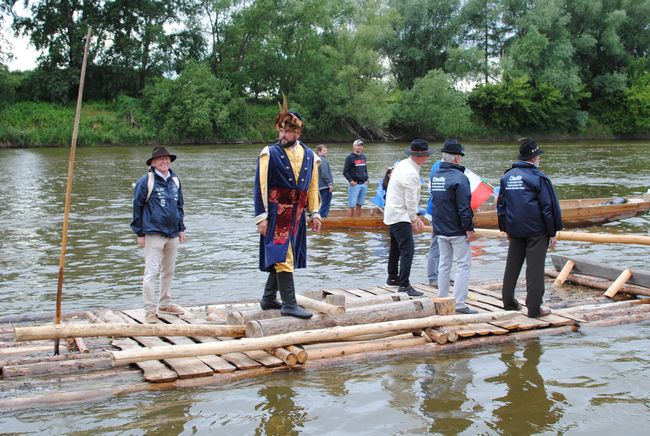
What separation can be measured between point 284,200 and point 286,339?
1356 millimetres

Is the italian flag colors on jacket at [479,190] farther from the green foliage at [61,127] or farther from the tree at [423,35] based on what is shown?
the tree at [423,35]

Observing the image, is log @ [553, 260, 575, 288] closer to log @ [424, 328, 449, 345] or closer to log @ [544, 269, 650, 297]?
log @ [544, 269, 650, 297]

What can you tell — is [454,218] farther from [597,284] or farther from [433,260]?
[597,284]

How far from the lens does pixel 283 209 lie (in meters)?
7.26

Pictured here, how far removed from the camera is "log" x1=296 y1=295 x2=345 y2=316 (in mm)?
7387

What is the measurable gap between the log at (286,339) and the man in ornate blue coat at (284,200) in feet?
1.36

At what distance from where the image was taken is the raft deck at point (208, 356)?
6148 mm

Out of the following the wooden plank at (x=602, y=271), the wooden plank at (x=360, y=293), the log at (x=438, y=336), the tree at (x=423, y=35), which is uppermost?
the tree at (x=423, y=35)

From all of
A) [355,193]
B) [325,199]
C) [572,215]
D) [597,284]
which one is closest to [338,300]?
[597,284]

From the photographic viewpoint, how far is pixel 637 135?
6244 cm

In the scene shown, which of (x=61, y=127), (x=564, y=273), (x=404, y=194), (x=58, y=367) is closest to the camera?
(x=58, y=367)

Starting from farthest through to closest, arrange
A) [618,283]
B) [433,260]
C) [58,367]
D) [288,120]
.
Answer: [433,260] < [618,283] < [288,120] < [58,367]

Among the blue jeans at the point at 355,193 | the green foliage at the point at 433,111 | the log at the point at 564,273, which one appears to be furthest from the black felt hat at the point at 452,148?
the green foliage at the point at 433,111

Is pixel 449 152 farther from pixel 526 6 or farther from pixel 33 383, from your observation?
pixel 526 6
